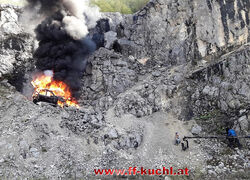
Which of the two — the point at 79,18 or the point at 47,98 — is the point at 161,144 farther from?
the point at 79,18

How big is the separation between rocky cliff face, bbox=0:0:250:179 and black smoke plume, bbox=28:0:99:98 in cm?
148

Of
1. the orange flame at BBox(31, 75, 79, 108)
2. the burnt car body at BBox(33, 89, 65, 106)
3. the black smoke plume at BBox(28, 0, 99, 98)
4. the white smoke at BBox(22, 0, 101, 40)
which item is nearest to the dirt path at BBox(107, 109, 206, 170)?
the burnt car body at BBox(33, 89, 65, 106)

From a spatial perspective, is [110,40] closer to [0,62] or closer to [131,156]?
[0,62]

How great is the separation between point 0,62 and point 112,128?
16701mm

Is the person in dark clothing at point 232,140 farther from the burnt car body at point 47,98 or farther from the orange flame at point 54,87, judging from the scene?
the burnt car body at point 47,98

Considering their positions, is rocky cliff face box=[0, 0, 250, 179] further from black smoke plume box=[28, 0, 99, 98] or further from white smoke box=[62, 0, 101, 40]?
white smoke box=[62, 0, 101, 40]

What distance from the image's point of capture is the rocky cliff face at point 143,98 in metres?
16.7

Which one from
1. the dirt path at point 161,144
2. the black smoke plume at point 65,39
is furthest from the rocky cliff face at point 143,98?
the black smoke plume at point 65,39

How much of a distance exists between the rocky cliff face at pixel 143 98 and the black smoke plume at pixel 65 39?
148cm

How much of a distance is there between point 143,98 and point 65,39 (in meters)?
15.4

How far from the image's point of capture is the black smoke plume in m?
28.5

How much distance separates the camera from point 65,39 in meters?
30.8

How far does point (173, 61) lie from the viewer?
27656 millimetres

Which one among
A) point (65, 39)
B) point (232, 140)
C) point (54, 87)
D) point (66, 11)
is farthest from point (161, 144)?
point (66, 11)
